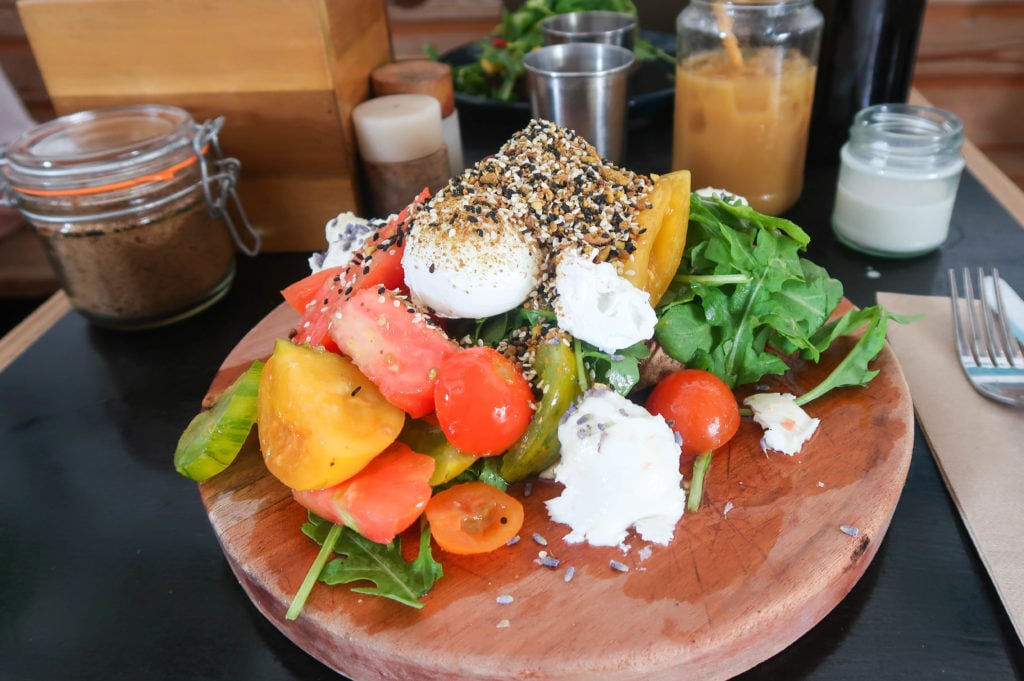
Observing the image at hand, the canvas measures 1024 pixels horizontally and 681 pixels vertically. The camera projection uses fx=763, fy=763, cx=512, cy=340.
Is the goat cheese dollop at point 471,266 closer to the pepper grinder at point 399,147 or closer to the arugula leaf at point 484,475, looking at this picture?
the arugula leaf at point 484,475

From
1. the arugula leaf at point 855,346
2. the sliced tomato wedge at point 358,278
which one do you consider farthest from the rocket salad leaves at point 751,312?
the sliced tomato wedge at point 358,278

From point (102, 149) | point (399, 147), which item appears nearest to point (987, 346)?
point (399, 147)

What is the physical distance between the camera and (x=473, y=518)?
115cm

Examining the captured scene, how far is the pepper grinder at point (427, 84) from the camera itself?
2.19 meters

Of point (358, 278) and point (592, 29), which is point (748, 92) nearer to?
point (592, 29)

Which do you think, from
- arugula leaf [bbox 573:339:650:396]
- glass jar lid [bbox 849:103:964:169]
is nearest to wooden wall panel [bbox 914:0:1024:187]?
glass jar lid [bbox 849:103:964:169]

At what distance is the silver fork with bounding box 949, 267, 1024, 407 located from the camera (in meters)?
1.44

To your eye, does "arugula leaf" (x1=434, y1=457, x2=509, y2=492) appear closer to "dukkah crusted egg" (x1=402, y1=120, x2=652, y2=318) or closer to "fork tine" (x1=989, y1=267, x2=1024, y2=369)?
"dukkah crusted egg" (x1=402, y1=120, x2=652, y2=318)

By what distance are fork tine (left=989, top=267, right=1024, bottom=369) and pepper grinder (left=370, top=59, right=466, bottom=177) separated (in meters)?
Result: 1.46

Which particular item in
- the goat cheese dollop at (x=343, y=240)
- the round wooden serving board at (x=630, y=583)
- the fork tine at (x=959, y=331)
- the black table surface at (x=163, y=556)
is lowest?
the black table surface at (x=163, y=556)

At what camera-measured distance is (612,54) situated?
7.52 feet

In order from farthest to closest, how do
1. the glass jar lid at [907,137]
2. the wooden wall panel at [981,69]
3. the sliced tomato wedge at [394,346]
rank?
1. the wooden wall panel at [981,69]
2. the glass jar lid at [907,137]
3. the sliced tomato wedge at [394,346]

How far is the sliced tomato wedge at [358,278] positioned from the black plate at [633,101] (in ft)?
3.92

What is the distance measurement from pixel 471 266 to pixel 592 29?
1771 mm
